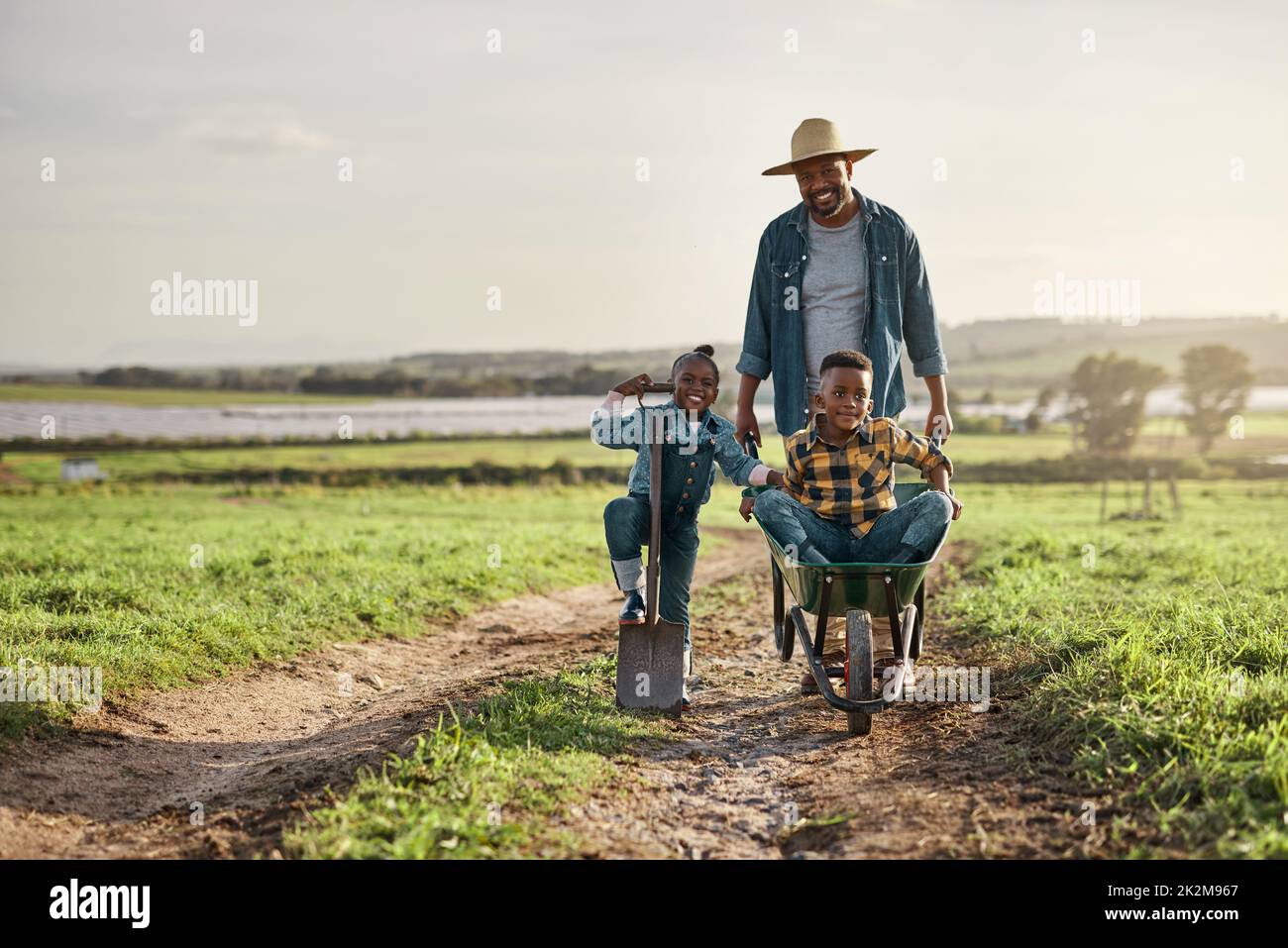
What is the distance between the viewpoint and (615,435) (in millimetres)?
5285

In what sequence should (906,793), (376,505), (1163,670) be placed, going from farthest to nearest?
(376,505), (1163,670), (906,793)

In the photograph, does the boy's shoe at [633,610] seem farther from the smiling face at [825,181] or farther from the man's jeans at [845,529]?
the smiling face at [825,181]

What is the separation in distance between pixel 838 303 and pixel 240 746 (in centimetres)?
378

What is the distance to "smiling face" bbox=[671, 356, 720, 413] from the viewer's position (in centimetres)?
529

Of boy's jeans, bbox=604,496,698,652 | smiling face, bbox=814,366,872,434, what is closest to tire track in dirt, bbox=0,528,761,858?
boy's jeans, bbox=604,496,698,652

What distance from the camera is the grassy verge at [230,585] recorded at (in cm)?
624

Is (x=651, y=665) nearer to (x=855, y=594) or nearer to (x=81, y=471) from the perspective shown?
(x=855, y=594)

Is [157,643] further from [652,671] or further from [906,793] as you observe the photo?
[906,793]

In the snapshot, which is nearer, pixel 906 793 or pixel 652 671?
pixel 906 793

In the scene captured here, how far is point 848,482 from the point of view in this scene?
5262 millimetres

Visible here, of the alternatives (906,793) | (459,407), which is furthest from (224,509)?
(459,407)

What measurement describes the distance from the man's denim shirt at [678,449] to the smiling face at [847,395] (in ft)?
1.58

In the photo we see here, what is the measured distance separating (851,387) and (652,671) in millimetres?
1661
